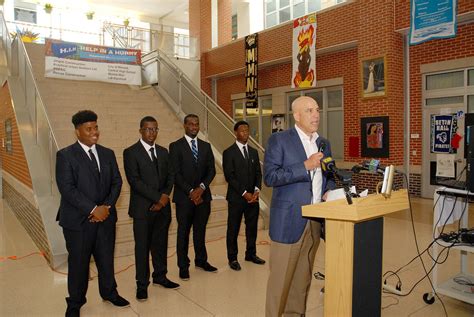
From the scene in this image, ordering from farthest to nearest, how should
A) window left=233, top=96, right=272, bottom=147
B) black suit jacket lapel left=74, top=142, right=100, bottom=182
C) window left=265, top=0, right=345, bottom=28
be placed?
window left=265, top=0, right=345, bottom=28 < window left=233, top=96, right=272, bottom=147 < black suit jacket lapel left=74, top=142, right=100, bottom=182

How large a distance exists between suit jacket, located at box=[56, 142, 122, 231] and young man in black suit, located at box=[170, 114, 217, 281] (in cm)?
94

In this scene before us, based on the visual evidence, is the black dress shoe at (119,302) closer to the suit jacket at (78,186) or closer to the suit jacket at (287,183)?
the suit jacket at (78,186)

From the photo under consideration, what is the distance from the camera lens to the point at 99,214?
10.9 ft

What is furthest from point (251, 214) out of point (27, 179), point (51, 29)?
point (51, 29)

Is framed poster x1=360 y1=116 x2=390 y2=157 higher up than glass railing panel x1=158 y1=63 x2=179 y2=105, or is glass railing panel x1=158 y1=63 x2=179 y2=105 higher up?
glass railing panel x1=158 y1=63 x2=179 y2=105

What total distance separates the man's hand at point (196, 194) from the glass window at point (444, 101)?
711 centimetres

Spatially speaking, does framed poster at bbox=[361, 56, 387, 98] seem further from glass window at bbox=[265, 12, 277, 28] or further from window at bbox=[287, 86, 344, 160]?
glass window at bbox=[265, 12, 277, 28]

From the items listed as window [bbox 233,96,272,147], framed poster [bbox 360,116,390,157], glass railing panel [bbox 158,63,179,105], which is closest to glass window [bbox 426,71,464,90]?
framed poster [bbox 360,116,390,157]

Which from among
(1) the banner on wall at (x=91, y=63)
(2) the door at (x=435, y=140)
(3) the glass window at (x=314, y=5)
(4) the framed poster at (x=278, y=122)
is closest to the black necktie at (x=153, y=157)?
(1) the banner on wall at (x=91, y=63)

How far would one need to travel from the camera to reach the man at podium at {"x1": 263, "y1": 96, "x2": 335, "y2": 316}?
2.60 m

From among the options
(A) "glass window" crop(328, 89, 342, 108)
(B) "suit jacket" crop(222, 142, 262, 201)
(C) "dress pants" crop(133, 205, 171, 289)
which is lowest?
(C) "dress pants" crop(133, 205, 171, 289)

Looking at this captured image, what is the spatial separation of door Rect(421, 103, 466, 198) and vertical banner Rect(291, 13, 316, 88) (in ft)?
10.4

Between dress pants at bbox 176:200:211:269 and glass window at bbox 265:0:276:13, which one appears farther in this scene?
glass window at bbox 265:0:276:13

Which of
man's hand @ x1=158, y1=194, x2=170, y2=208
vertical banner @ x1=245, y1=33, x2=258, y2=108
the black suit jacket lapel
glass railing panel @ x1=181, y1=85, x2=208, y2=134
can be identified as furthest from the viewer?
vertical banner @ x1=245, y1=33, x2=258, y2=108
